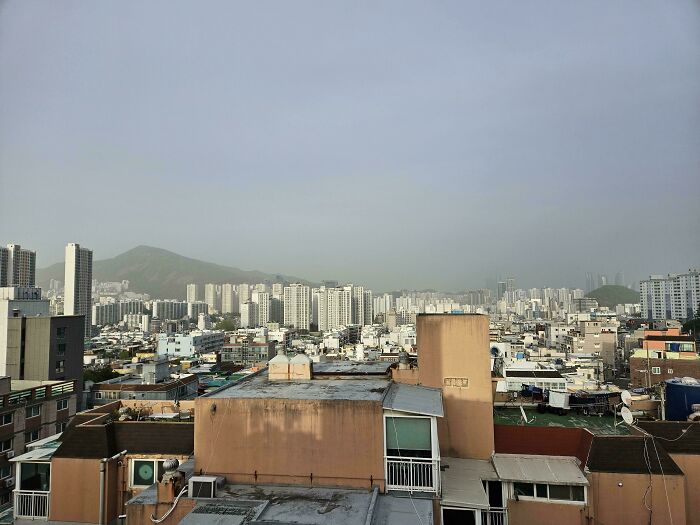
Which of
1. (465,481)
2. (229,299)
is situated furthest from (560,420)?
(229,299)

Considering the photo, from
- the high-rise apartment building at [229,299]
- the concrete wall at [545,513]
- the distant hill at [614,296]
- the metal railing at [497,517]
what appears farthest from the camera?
the high-rise apartment building at [229,299]

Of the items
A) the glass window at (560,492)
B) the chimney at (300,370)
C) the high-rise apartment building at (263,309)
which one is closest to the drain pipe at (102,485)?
the chimney at (300,370)

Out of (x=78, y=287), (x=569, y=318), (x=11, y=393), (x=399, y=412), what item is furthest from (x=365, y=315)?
(x=399, y=412)

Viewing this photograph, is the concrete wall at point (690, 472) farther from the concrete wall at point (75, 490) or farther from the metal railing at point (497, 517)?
the concrete wall at point (75, 490)

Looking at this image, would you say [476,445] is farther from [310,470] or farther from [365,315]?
[365,315]

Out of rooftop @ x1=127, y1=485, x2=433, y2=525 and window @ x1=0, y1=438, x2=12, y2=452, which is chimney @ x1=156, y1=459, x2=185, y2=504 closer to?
rooftop @ x1=127, y1=485, x2=433, y2=525

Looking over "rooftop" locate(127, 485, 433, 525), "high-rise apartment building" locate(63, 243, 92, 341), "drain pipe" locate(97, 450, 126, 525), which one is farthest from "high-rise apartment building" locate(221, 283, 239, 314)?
"rooftop" locate(127, 485, 433, 525)

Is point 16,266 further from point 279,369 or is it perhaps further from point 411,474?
point 411,474
